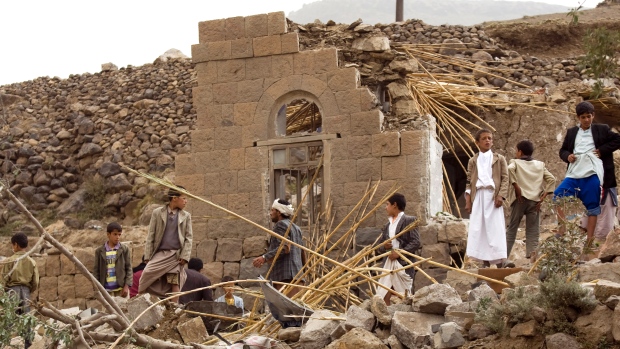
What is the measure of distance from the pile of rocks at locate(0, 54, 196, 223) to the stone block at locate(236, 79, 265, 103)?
27.6 ft

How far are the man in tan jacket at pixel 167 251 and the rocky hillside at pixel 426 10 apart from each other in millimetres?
86072

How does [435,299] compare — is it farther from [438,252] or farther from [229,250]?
[229,250]

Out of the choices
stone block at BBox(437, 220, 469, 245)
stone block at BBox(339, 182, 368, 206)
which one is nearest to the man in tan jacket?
stone block at BBox(339, 182, 368, 206)

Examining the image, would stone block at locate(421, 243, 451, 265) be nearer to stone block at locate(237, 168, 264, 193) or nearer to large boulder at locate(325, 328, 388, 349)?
stone block at locate(237, 168, 264, 193)

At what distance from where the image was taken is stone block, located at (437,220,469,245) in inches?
482

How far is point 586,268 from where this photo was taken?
8.21 metres

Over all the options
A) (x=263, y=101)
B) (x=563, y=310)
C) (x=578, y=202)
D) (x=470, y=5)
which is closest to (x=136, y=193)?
(x=263, y=101)

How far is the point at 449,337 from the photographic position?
7449 millimetres

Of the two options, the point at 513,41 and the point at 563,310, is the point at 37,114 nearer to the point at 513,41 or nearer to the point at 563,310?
the point at 513,41

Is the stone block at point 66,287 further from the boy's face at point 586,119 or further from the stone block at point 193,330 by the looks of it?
the boy's face at point 586,119

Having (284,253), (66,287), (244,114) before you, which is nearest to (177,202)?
(284,253)

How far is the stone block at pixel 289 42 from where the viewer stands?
13416 millimetres

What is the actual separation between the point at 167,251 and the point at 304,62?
357cm

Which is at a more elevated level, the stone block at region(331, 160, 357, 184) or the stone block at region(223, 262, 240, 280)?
the stone block at region(331, 160, 357, 184)
